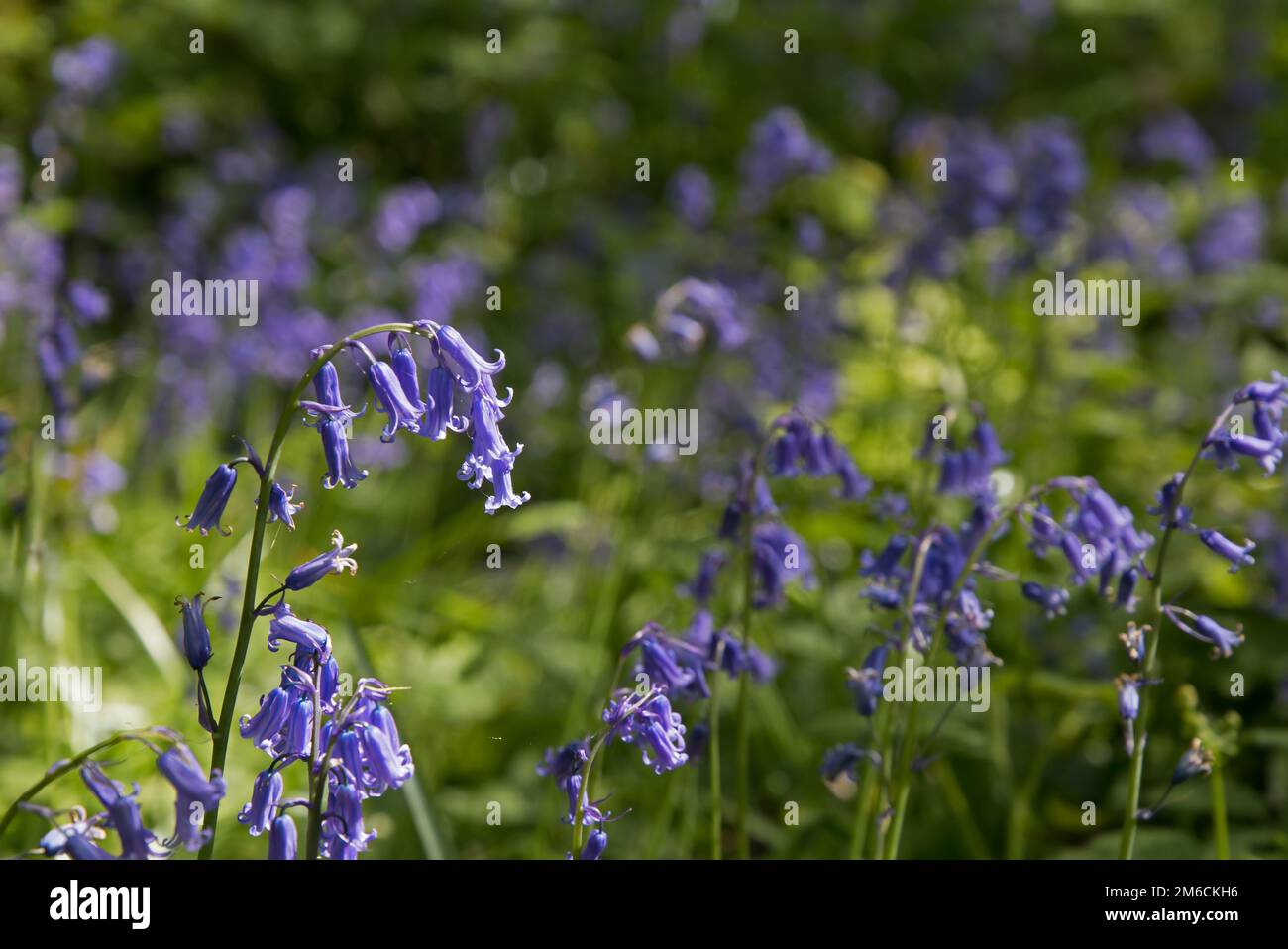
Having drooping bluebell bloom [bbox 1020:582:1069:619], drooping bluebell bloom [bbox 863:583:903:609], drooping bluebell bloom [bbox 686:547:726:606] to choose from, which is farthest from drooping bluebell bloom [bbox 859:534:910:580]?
drooping bluebell bloom [bbox 686:547:726:606]

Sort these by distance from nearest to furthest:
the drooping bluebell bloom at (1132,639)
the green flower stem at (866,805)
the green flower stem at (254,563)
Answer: the green flower stem at (254,563) → the drooping bluebell bloom at (1132,639) → the green flower stem at (866,805)

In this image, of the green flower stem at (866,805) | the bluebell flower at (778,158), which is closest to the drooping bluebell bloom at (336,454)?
the green flower stem at (866,805)

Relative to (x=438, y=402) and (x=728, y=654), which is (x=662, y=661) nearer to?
(x=728, y=654)

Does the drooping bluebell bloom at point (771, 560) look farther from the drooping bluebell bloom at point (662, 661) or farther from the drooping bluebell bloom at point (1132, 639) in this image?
the drooping bluebell bloom at point (1132, 639)

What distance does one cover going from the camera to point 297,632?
204 cm

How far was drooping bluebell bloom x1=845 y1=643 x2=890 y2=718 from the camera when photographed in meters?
2.79

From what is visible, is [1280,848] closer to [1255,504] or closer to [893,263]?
[1255,504]

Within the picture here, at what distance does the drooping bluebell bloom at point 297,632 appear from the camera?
80.7 inches

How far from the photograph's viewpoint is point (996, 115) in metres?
10.5

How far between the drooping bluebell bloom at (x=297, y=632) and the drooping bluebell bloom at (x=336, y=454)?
0.21 metres

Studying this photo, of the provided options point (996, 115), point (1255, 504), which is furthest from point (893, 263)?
point (996, 115)

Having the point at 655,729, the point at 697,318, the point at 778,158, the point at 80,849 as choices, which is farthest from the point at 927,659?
the point at 778,158

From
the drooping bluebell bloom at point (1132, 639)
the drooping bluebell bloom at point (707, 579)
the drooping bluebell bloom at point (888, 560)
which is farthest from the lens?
the drooping bluebell bloom at point (707, 579)
